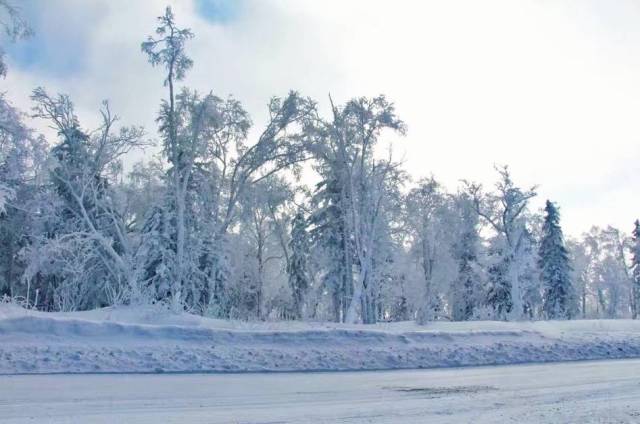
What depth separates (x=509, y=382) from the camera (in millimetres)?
11906

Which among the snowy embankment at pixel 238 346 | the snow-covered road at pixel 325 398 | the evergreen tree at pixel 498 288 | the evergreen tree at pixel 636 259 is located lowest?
the snow-covered road at pixel 325 398

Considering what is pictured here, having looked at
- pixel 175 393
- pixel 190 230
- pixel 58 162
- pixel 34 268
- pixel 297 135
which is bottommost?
pixel 175 393

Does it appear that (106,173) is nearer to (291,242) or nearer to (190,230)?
(190,230)

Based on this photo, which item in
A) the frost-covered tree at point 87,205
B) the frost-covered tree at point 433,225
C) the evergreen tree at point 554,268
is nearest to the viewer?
the frost-covered tree at point 87,205

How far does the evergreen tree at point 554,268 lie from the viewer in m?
50.8

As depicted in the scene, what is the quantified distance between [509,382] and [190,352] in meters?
7.31

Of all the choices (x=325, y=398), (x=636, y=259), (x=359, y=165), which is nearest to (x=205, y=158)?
(x=359, y=165)

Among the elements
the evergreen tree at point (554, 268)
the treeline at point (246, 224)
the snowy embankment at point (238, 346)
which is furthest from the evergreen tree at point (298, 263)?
the snowy embankment at point (238, 346)

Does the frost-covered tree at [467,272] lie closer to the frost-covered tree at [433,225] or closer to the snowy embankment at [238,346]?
the frost-covered tree at [433,225]

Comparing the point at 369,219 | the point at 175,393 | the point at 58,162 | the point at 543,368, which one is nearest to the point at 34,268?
the point at 58,162

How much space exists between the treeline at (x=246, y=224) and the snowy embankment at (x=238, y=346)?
4.82 metres

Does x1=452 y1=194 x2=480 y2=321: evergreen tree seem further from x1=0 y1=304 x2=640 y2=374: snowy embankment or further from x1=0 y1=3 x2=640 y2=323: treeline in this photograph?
x1=0 y1=304 x2=640 y2=374: snowy embankment

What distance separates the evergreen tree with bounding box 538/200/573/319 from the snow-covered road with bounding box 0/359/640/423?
39395 millimetres

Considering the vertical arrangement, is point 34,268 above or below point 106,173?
below
